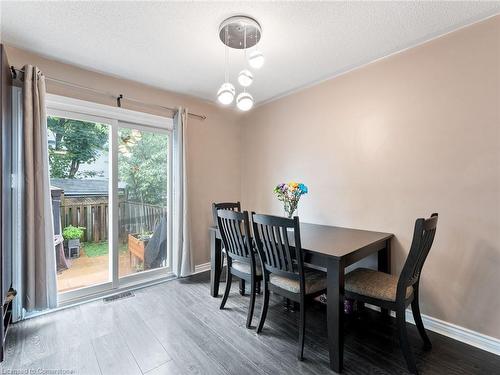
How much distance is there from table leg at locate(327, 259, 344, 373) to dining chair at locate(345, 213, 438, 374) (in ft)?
0.89

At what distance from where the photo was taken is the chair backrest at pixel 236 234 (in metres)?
2.08

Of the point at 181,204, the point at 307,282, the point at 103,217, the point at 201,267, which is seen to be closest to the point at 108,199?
the point at 103,217

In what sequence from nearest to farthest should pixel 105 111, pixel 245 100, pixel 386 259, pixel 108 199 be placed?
pixel 245 100, pixel 386 259, pixel 105 111, pixel 108 199

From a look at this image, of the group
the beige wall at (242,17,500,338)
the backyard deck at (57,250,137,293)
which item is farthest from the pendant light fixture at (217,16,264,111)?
the backyard deck at (57,250,137,293)

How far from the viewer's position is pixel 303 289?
69.8 inches

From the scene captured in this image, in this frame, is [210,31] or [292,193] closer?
[210,31]

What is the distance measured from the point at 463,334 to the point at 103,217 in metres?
3.56

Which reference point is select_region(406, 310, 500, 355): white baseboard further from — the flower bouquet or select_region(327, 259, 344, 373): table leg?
the flower bouquet

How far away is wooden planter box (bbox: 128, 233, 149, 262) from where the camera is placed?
9.80 ft

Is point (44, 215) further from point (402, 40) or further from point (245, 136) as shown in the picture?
point (402, 40)

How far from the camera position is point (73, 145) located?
8.46 ft

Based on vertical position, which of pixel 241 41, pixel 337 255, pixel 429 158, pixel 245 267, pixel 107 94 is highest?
pixel 241 41

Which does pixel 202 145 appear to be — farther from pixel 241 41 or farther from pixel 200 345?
Answer: pixel 200 345

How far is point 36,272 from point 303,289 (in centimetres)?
232
